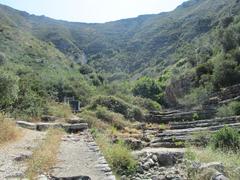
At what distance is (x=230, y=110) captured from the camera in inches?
1051

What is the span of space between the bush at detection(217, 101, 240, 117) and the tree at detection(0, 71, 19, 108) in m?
12.9

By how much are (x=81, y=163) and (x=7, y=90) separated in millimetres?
10877

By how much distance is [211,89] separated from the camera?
145 feet

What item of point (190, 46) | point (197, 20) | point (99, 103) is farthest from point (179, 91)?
point (197, 20)

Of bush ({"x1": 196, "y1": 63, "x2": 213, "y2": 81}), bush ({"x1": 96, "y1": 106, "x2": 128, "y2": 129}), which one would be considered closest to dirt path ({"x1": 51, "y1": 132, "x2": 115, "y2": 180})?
bush ({"x1": 96, "y1": 106, "x2": 128, "y2": 129})

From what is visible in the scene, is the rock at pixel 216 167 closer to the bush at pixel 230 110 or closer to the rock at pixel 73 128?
the rock at pixel 73 128

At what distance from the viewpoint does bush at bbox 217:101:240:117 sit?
26.3 metres

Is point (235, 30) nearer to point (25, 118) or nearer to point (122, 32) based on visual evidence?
point (25, 118)

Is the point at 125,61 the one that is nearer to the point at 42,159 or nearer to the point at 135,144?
the point at 135,144

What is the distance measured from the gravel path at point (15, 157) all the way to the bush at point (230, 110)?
16842mm

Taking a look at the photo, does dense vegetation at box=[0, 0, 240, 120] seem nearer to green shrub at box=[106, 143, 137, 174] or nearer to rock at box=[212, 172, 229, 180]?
green shrub at box=[106, 143, 137, 174]

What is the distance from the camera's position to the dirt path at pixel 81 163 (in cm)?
777

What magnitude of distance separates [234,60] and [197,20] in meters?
70.1

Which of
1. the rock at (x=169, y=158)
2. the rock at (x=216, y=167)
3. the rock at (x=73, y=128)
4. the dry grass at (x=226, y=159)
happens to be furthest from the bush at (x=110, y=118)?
the rock at (x=216, y=167)
